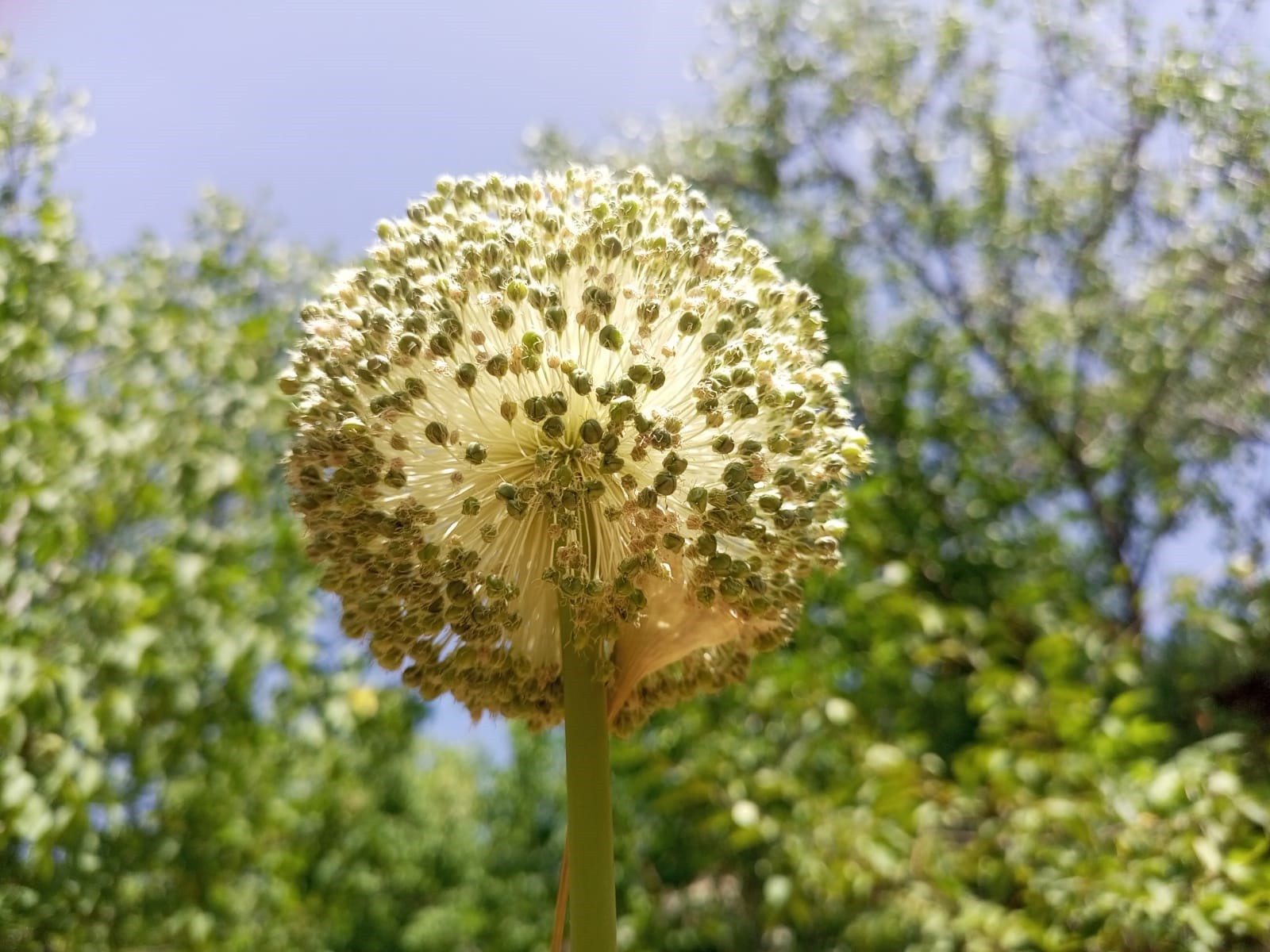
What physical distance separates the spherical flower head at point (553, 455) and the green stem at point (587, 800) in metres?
0.03

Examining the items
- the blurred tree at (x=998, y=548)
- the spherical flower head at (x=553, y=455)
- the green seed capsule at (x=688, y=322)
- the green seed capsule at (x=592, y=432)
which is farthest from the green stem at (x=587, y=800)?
the blurred tree at (x=998, y=548)

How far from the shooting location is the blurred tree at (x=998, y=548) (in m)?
2.34

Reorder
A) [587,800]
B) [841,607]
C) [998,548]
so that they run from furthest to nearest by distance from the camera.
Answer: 1. [998,548]
2. [841,607]
3. [587,800]

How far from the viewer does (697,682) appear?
1.02m

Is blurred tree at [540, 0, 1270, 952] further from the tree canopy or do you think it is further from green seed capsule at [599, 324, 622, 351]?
green seed capsule at [599, 324, 622, 351]

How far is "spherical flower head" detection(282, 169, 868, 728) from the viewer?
0.86 meters

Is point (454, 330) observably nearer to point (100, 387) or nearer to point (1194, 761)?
point (1194, 761)

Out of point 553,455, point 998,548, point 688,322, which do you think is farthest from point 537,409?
point 998,548

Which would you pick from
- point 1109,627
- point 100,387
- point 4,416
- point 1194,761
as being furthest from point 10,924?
point 1109,627

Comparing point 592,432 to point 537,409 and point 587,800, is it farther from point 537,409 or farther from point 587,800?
point 587,800

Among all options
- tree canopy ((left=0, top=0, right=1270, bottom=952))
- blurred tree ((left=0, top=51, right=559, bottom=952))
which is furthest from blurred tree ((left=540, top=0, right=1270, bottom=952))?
blurred tree ((left=0, top=51, right=559, bottom=952))

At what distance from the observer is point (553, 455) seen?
2.84 feet

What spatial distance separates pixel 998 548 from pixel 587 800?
3523 millimetres

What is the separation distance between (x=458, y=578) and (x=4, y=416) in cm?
229
